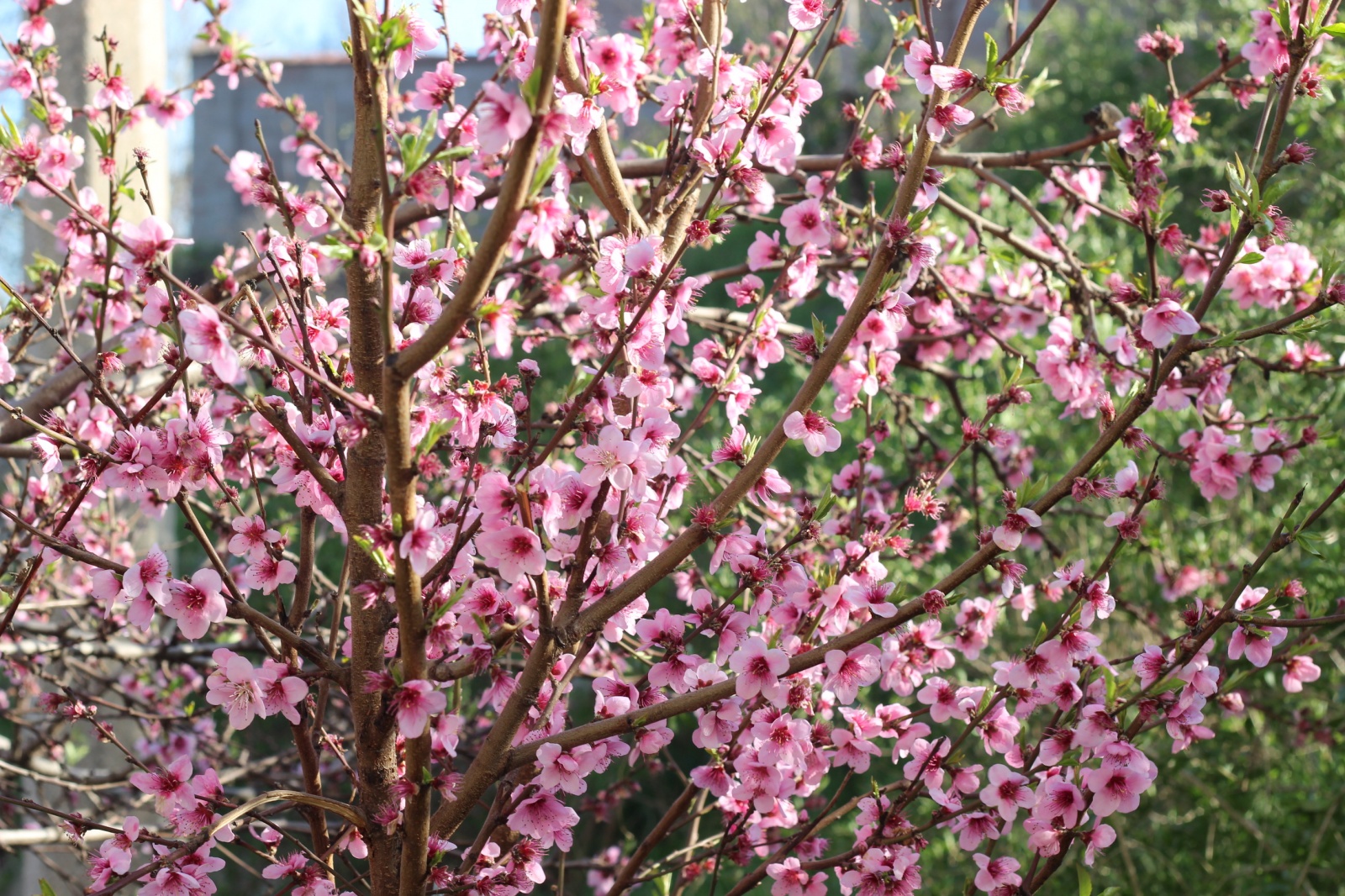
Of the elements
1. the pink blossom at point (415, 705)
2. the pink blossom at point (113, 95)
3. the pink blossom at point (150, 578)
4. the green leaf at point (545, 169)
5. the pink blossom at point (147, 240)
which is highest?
the pink blossom at point (113, 95)

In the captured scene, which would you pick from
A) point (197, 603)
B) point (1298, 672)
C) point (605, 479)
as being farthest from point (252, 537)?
point (1298, 672)

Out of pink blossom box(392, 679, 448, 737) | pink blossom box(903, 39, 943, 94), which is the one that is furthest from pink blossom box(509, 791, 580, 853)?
pink blossom box(903, 39, 943, 94)

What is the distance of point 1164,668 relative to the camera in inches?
71.4

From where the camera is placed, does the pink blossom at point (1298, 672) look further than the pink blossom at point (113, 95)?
No

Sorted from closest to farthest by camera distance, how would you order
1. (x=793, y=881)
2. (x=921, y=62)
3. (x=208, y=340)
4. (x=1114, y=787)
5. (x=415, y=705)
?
(x=208, y=340) → (x=415, y=705) → (x=1114, y=787) → (x=921, y=62) → (x=793, y=881)

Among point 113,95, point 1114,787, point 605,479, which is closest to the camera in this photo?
point 605,479

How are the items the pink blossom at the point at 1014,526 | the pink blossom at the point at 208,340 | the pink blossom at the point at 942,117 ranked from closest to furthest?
the pink blossom at the point at 208,340
the pink blossom at the point at 1014,526
the pink blossom at the point at 942,117

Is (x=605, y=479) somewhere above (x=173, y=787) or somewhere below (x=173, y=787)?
above

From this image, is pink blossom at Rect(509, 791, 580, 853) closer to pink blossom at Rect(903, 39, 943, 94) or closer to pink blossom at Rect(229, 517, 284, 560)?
pink blossom at Rect(229, 517, 284, 560)

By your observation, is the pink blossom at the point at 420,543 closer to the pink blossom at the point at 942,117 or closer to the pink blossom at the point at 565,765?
the pink blossom at the point at 565,765

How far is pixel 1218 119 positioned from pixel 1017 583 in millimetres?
7257

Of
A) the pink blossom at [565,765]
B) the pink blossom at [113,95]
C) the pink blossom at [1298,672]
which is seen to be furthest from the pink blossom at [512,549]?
the pink blossom at [113,95]

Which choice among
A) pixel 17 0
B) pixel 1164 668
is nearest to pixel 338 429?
pixel 1164 668

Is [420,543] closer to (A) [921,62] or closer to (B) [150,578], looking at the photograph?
(B) [150,578]
